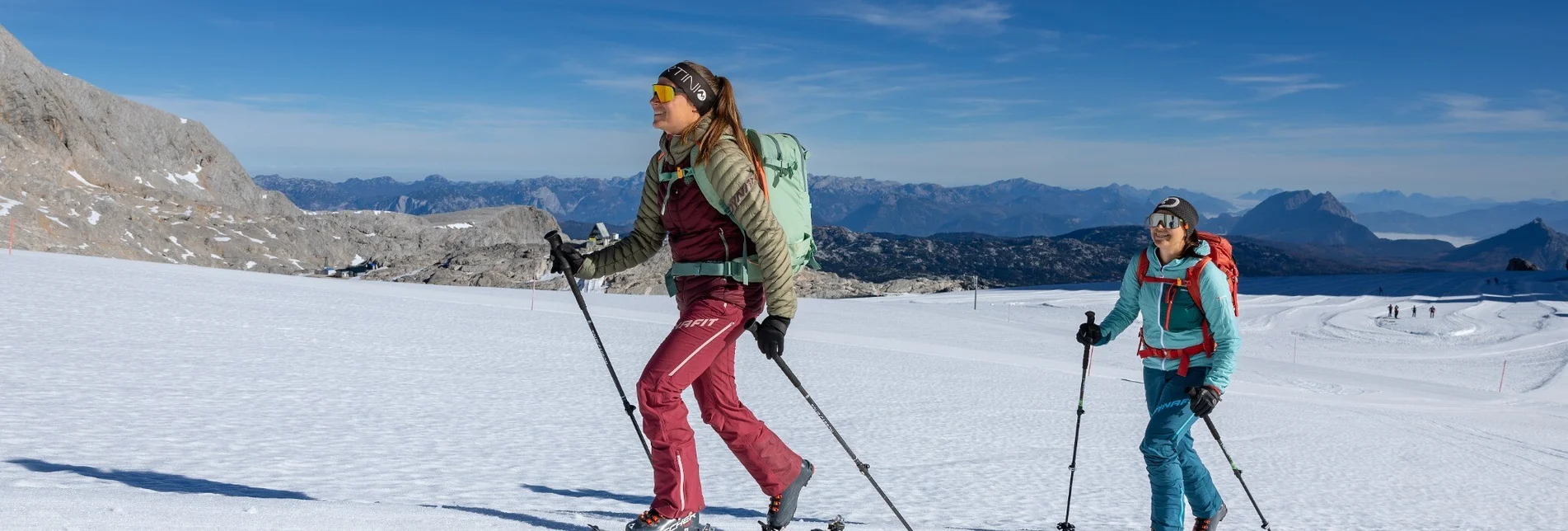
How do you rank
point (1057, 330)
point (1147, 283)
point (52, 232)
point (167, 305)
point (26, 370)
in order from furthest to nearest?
point (52, 232) → point (1057, 330) → point (167, 305) → point (26, 370) → point (1147, 283)

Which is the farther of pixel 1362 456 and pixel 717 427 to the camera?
pixel 1362 456

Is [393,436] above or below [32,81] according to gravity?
below

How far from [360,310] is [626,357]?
18.9ft

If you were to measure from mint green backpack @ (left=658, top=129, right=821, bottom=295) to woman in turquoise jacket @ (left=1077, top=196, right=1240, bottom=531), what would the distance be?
73.3 inches

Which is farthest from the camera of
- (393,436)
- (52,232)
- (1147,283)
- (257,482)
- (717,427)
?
(52,232)

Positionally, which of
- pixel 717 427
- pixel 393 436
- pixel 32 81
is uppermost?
pixel 32 81

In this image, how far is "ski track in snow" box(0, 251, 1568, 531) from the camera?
5523mm

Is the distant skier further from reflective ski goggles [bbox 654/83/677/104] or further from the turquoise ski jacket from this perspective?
the turquoise ski jacket

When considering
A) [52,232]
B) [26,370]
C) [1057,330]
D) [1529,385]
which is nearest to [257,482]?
[26,370]

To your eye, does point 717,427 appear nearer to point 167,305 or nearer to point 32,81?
point 167,305

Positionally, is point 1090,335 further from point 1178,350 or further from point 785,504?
point 785,504

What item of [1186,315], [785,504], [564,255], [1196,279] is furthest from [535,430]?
[1196,279]

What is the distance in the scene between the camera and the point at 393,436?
7.42 m

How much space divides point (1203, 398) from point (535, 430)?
217 inches
